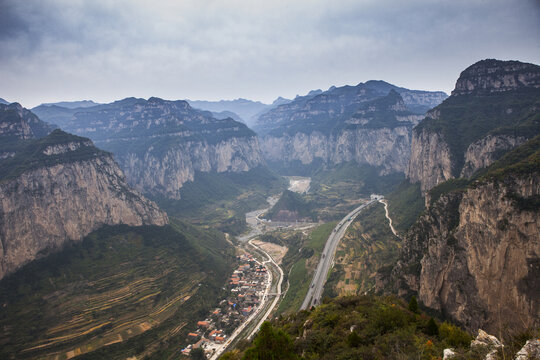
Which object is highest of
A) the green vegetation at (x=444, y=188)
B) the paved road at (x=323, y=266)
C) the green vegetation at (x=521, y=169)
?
the green vegetation at (x=521, y=169)

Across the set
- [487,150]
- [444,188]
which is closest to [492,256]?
[444,188]

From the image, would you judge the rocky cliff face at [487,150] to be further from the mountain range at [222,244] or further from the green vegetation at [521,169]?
the green vegetation at [521,169]

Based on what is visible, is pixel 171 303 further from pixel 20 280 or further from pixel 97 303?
pixel 20 280

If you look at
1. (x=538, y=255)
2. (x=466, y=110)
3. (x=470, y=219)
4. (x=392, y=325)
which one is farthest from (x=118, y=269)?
(x=466, y=110)

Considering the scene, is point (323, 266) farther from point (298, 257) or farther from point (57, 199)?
point (57, 199)

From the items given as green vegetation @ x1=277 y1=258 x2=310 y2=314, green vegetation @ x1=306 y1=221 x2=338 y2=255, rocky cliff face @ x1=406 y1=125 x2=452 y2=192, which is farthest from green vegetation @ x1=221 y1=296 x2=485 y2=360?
rocky cliff face @ x1=406 y1=125 x2=452 y2=192

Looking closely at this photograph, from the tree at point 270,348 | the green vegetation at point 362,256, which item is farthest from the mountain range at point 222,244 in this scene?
the tree at point 270,348
